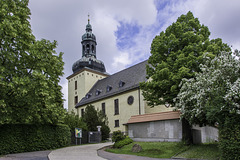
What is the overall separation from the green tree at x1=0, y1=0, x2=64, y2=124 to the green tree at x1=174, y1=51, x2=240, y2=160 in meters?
9.08

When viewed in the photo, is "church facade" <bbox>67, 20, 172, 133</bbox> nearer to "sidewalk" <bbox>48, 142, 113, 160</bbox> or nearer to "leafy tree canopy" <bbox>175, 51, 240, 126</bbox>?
"sidewalk" <bbox>48, 142, 113, 160</bbox>

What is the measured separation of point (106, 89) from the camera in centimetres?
4172

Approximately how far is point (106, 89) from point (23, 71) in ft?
86.0

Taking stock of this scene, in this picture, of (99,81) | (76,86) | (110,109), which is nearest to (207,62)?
(110,109)

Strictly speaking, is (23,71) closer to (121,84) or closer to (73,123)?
(73,123)

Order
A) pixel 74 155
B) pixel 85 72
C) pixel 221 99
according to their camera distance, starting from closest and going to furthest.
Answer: pixel 221 99 < pixel 74 155 < pixel 85 72

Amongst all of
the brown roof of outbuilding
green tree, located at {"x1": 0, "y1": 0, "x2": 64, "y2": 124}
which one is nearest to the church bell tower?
the brown roof of outbuilding

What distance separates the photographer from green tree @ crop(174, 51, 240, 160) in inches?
390

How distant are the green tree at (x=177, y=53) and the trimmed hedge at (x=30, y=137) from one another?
8436mm

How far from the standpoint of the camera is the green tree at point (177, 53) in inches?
602

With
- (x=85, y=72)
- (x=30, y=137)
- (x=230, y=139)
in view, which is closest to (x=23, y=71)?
(x=30, y=137)

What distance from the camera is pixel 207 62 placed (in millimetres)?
13125

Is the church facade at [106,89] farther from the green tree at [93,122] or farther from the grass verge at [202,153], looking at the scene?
the grass verge at [202,153]

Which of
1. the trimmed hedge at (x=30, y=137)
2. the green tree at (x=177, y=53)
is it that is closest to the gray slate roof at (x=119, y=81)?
the green tree at (x=177, y=53)
